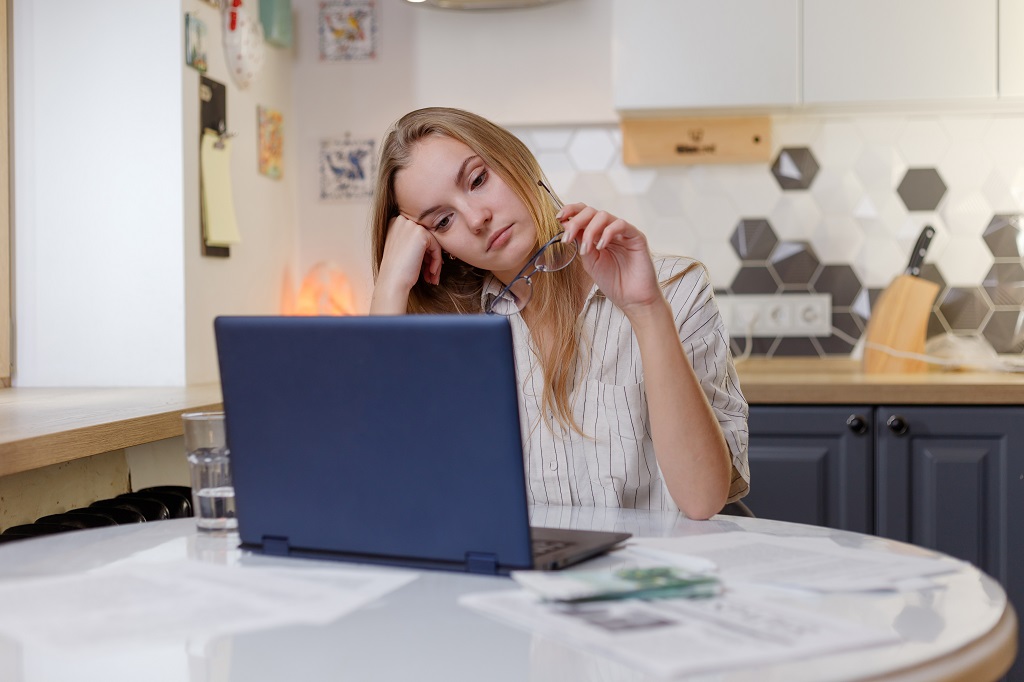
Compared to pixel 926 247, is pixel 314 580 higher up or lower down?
lower down

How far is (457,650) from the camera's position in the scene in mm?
672

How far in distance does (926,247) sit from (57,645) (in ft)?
7.82

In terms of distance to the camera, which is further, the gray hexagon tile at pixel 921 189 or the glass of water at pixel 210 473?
the gray hexagon tile at pixel 921 189

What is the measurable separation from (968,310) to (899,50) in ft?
2.27

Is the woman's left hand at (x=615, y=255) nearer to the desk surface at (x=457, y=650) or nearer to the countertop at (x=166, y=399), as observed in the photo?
the desk surface at (x=457, y=650)

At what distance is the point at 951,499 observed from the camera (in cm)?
224

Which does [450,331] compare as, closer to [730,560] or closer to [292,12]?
[730,560]

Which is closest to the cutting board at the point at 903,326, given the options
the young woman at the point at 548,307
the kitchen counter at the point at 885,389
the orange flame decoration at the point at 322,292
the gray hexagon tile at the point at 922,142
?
the kitchen counter at the point at 885,389

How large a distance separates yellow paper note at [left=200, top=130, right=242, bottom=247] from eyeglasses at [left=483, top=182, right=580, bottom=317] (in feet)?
2.88

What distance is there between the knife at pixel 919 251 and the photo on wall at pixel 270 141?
1.62 meters

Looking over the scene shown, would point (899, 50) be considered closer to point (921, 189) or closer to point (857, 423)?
point (921, 189)

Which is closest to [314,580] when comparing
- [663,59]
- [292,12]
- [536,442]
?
[536,442]

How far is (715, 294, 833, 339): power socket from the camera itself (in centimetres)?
276

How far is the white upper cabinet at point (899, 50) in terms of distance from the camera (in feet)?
8.00
